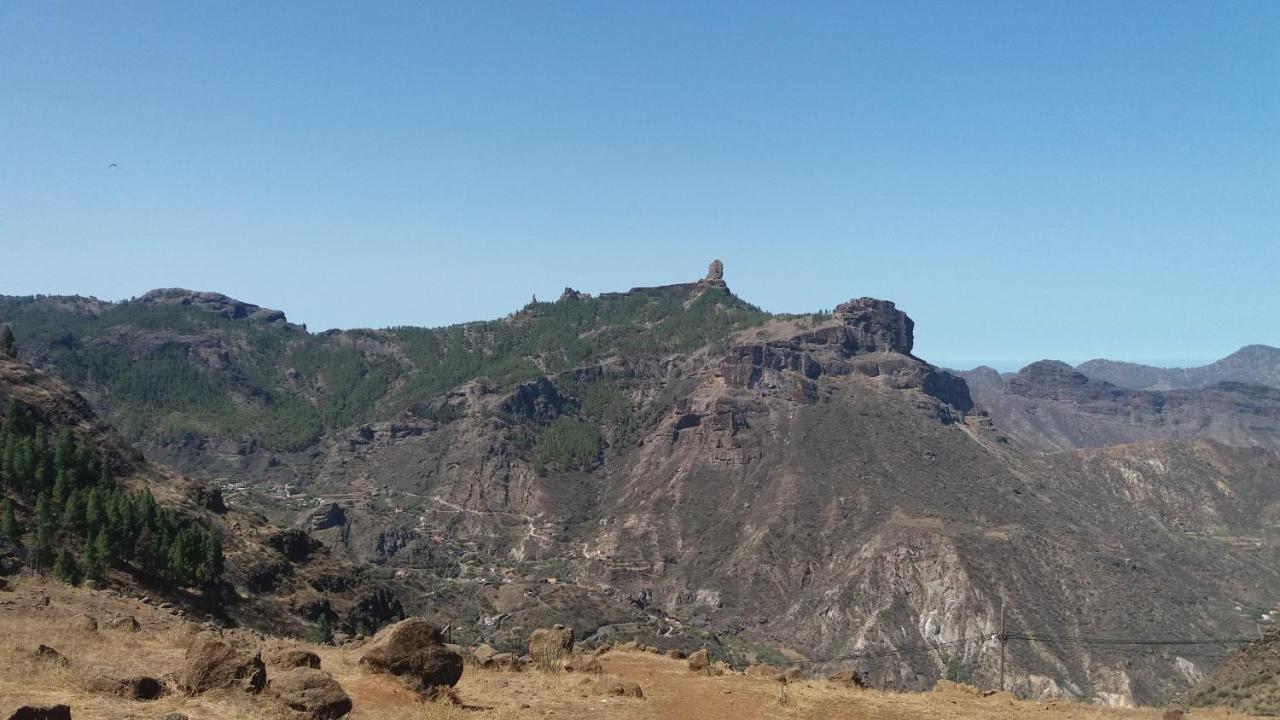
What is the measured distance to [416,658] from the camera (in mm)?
25719

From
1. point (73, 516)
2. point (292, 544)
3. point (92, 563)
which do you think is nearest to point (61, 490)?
point (73, 516)

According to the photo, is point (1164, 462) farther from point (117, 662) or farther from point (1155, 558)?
point (117, 662)

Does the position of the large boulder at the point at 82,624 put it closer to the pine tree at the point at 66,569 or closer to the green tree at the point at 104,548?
the pine tree at the point at 66,569

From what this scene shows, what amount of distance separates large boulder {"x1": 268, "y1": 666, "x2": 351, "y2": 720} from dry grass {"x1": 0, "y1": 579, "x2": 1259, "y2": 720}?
50cm

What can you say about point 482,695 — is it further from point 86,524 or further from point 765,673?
point 86,524

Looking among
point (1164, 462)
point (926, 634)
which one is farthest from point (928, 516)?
point (1164, 462)

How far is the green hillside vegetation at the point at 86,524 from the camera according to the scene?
53.0 m

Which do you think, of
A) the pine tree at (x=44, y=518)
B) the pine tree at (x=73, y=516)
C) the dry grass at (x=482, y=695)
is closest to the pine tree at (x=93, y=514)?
the pine tree at (x=73, y=516)

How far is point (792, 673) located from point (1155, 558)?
14473 centimetres

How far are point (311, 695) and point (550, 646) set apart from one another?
15579 millimetres

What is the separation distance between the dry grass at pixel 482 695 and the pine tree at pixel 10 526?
19.5 metres

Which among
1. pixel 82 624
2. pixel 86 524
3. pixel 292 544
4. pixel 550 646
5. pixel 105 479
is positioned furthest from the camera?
pixel 292 544

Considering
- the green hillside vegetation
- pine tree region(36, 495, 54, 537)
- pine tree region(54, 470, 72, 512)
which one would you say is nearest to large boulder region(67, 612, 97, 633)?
the green hillside vegetation

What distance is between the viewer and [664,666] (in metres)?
35.9
